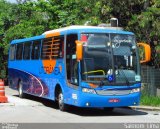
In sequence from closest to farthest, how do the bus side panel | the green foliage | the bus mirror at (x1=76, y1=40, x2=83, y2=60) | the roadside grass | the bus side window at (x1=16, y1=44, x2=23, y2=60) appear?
the bus mirror at (x1=76, y1=40, x2=83, y2=60)
the roadside grass
the bus side panel
the green foliage
the bus side window at (x1=16, y1=44, x2=23, y2=60)

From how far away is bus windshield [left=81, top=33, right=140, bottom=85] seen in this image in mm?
15820

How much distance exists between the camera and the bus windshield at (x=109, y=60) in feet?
51.9

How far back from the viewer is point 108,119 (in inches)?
593

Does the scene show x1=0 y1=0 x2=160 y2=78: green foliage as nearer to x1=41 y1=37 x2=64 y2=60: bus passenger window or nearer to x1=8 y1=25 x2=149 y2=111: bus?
x1=41 y1=37 x2=64 y2=60: bus passenger window

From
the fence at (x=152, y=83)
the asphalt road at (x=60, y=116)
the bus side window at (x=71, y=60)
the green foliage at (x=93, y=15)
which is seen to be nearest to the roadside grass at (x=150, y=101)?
the fence at (x=152, y=83)

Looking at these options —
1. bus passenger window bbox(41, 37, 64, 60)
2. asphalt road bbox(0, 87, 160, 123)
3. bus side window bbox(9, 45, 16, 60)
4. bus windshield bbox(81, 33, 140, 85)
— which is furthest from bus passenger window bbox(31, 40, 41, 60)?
bus windshield bbox(81, 33, 140, 85)

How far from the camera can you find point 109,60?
1603cm

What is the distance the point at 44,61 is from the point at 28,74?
2.93m

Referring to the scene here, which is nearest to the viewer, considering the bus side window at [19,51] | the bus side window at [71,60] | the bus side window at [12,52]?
the bus side window at [71,60]

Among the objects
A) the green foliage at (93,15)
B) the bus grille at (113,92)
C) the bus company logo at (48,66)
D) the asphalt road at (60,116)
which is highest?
the green foliage at (93,15)

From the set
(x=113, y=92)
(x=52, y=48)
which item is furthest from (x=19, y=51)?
(x=113, y=92)

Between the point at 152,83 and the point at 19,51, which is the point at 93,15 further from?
the point at 152,83

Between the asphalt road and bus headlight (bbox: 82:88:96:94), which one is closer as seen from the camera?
the asphalt road

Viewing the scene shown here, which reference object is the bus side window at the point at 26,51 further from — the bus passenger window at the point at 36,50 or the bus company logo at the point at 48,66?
the bus company logo at the point at 48,66
